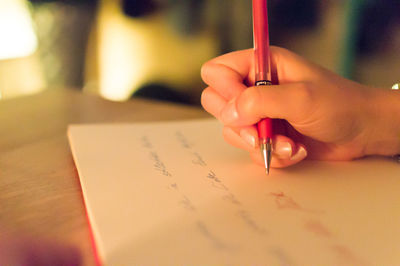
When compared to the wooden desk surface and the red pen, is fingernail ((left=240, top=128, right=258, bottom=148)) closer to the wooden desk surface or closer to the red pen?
the red pen

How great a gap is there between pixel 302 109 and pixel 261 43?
81 millimetres

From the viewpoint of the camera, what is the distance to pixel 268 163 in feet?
1.20

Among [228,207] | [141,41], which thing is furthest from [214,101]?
[141,41]

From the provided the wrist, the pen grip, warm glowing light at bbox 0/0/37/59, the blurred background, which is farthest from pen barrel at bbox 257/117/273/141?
warm glowing light at bbox 0/0/37/59

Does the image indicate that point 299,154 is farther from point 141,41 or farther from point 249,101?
point 141,41

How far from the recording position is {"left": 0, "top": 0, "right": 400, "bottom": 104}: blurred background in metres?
0.73

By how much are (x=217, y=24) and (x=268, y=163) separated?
0.54 meters

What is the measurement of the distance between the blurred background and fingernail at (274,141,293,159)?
16.2 inches

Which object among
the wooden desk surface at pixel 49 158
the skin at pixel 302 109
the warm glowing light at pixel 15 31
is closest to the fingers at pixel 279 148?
the skin at pixel 302 109

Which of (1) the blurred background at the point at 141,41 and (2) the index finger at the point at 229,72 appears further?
(1) the blurred background at the point at 141,41

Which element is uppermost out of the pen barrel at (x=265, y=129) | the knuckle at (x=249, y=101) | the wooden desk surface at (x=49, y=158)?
the knuckle at (x=249, y=101)

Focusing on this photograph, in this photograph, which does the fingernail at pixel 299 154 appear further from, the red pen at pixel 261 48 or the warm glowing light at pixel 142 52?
the warm glowing light at pixel 142 52

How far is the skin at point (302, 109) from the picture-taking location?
0.36 metres

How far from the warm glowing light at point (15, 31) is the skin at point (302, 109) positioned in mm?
684
